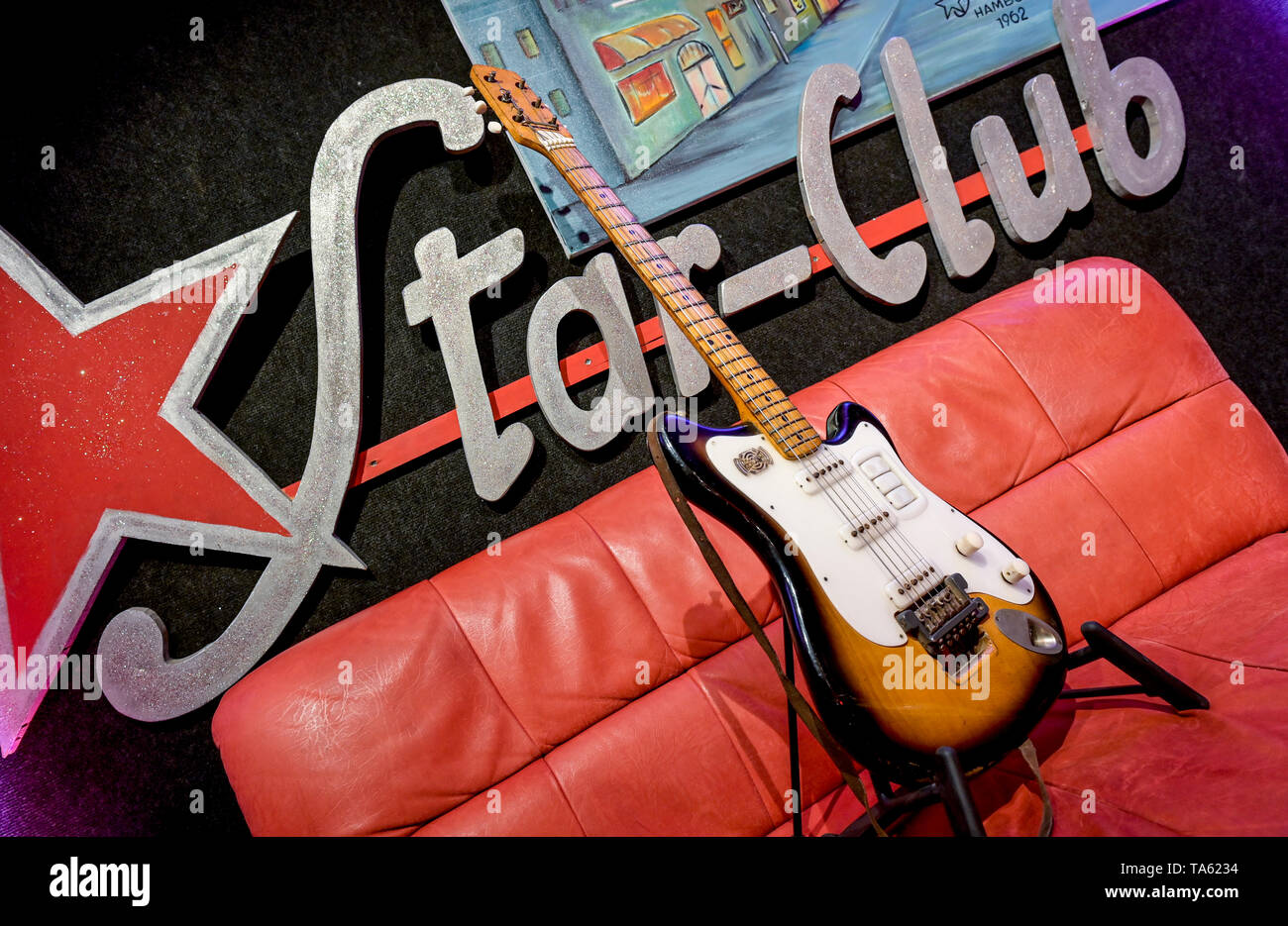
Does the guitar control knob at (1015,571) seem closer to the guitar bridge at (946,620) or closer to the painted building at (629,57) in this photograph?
the guitar bridge at (946,620)

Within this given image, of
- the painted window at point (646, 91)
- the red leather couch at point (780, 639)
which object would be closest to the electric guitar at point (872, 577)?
the red leather couch at point (780, 639)

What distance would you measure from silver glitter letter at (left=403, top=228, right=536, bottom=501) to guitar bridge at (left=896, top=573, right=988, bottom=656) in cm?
133

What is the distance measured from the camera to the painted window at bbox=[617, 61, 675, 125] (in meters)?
2.42

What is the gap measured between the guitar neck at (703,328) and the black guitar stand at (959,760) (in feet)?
1.84

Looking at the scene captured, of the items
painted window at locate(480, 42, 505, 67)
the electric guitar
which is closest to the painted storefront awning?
painted window at locate(480, 42, 505, 67)

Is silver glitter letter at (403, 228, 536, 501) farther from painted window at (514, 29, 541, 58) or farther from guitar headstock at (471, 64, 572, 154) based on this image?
painted window at (514, 29, 541, 58)

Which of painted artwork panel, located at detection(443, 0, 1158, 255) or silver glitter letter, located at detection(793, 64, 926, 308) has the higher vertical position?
painted artwork panel, located at detection(443, 0, 1158, 255)

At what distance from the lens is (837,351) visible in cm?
271

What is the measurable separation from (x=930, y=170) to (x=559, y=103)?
1491mm

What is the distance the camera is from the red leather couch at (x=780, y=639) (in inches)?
65.7

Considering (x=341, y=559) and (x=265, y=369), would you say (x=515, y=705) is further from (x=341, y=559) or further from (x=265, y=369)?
(x=265, y=369)

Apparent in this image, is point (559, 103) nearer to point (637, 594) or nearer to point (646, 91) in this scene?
point (646, 91)

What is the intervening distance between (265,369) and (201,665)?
97 cm
